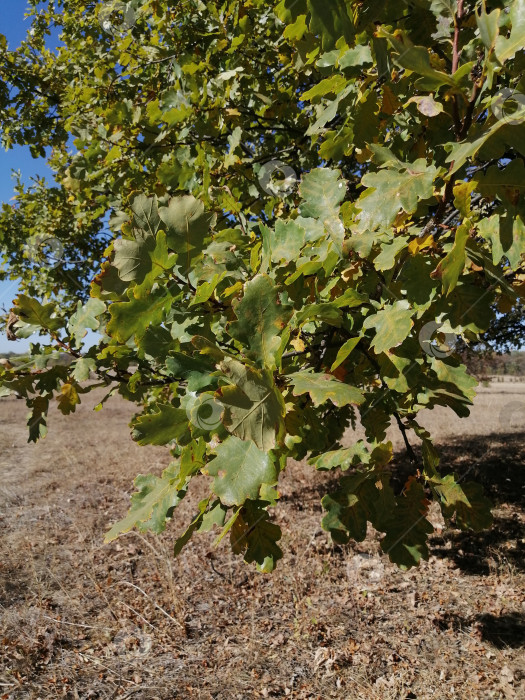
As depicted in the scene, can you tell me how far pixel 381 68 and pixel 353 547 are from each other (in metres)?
5.37

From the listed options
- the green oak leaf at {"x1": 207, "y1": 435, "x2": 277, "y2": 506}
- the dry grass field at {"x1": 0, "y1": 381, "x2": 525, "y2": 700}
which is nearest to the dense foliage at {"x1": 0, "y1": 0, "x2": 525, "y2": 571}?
the green oak leaf at {"x1": 207, "y1": 435, "x2": 277, "y2": 506}

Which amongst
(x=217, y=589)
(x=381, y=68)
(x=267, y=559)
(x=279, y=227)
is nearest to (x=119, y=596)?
(x=217, y=589)

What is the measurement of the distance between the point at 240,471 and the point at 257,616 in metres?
4.01

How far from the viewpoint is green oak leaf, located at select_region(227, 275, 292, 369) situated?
36.9 inches

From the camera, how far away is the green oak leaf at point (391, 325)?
3.50ft

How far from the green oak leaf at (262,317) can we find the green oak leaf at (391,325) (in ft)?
0.92

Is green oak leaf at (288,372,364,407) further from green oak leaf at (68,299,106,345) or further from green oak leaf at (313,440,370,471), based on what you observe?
green oak leaf at (68,299,106,345)

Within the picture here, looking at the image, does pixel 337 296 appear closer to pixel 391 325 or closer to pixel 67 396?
pixel 391 325

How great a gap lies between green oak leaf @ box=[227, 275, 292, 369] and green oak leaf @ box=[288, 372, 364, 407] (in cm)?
9

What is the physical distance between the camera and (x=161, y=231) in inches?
39.8

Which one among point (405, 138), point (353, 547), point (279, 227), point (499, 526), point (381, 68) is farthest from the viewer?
point (499, 526)

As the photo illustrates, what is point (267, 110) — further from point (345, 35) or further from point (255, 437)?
point (255, 437)

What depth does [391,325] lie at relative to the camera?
1113 millimetres

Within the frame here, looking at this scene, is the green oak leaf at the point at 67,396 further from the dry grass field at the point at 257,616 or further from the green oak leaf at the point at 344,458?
the dry grass field at the point at 257,616
